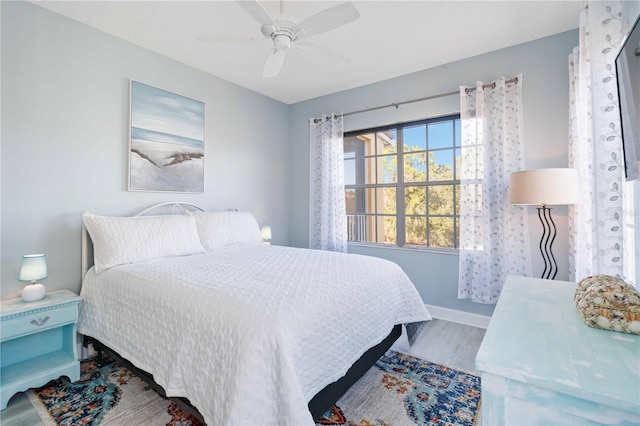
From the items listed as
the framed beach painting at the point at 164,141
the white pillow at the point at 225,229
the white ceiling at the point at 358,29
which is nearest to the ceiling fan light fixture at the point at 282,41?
the white ceiling at the point at 358,29

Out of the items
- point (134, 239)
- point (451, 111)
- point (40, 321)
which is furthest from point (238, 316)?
point (451, 111)

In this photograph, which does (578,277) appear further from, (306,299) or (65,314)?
(65,314)

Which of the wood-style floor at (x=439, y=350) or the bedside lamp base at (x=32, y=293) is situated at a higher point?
the bedside lamp base at (x=32, y=293)

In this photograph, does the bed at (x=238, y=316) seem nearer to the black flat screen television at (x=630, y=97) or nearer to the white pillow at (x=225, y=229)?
the white pillow at (x=225, y=229)

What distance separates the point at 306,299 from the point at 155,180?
7.34 ft

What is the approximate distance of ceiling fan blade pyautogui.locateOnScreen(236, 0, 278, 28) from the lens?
151 cm

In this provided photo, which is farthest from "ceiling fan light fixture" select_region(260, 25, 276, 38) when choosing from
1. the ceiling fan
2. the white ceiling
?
the white ceiling

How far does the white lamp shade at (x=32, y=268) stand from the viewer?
74.2 inches

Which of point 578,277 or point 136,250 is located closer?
point 578,277

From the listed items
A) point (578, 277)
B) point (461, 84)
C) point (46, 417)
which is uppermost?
point (461, 84)

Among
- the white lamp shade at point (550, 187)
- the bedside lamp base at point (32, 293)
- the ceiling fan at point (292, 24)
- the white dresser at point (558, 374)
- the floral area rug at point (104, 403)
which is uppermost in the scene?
the ceiling fan at point (292, 24)

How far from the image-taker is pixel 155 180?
9.32 feet

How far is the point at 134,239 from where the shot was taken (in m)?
2.23

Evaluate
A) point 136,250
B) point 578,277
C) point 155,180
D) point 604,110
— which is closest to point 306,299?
point 136,250
